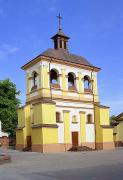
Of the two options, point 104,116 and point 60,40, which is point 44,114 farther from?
point 60,40

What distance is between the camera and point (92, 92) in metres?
40.2

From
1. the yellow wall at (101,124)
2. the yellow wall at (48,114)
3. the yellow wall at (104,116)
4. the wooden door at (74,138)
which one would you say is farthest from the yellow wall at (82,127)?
the yellow wall at (48,114)

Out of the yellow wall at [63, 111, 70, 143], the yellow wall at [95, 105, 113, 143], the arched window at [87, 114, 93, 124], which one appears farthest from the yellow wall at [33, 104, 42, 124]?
the yellow wall at [95, 105, 113, 143]

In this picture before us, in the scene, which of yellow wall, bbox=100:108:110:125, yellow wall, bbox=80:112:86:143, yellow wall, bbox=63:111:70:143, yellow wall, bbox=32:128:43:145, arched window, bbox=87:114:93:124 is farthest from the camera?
arched window, bbox=87:114:93:124

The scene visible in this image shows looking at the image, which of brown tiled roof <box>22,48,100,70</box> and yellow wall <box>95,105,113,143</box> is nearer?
brown tiled roof <box>22,48,100,70</box>

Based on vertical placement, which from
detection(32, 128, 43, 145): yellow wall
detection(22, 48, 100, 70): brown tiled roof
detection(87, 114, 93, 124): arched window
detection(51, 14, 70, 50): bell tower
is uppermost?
detection(51, 14, 70, 50): bell tower

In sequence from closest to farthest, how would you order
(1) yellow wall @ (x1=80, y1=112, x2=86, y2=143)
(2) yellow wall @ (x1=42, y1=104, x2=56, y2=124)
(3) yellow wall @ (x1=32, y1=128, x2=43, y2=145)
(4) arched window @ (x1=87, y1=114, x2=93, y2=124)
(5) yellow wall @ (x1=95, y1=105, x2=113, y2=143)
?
(3) yellow wall @ (x1=32, y1=128, x2=43, y2=145)
(2) yellow wall @ (x1=42, y1=104, x2=56, y2=124)
(1) yellow wall @ (x1=80, y1=112, x2=86, y2=143)
(5) yellow wall @ (x1=95, y1=105, x2=113, y2=143)
(4) arched window @ (x1=87, y1=114, x2=93, y2=124)

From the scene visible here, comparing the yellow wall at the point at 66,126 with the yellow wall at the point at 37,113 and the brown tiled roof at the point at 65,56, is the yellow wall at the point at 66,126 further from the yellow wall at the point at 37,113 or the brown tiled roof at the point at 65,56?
the brown tiled roof at the point at 65,56

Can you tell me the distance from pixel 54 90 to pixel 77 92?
129 inches

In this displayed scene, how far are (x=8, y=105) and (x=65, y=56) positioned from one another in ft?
52.3

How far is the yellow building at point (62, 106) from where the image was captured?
3431 cm

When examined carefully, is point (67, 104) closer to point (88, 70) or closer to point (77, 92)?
point (77, 92)

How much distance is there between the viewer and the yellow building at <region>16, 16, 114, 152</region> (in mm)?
34312

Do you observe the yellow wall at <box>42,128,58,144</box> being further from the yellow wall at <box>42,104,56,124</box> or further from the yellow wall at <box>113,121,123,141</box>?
the yellow wall at <box>113,121,123,141</box>
